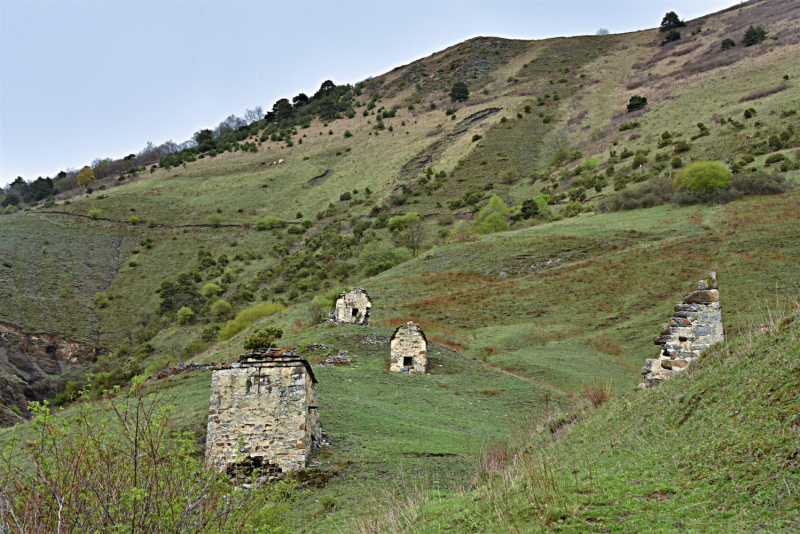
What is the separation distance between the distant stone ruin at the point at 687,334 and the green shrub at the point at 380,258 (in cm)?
4998

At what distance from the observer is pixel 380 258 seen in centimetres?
6650

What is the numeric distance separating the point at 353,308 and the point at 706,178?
40.6 meters

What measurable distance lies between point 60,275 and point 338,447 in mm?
78356

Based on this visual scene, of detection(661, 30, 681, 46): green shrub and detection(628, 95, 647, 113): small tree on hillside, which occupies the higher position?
detection(661, 30, 681, 46): green shrub

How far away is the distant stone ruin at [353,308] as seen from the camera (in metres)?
36.6

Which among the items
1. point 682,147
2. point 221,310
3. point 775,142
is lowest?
point 221,310

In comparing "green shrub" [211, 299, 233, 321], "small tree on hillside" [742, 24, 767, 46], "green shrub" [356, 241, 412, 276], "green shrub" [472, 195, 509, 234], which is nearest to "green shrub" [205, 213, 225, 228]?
"green shrub" [211, 299, 233, 321]

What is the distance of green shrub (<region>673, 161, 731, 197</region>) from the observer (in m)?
56.8

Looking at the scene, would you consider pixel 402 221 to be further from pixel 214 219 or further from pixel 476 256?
pixel 214 219

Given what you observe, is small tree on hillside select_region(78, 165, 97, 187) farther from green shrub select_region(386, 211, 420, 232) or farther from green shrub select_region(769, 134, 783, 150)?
green shrub select_region(769, 134, 783, 150)

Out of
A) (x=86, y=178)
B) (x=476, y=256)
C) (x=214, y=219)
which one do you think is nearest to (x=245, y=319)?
(x=476, y=256)

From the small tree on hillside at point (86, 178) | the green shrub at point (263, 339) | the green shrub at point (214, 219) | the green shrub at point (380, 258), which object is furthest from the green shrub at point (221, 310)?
the small tree on hillside at point (86, 178)

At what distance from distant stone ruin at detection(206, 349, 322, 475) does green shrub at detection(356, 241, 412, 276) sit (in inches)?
1959

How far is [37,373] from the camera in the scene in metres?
54.9
